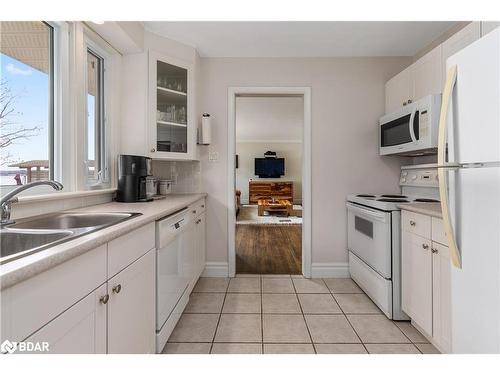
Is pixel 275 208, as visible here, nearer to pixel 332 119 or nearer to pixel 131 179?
pixel 332 119

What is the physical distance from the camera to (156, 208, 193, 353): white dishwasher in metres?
1.54

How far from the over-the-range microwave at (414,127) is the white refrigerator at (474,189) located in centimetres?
89

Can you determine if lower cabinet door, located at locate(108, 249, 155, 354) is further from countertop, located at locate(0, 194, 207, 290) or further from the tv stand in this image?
the tv stand

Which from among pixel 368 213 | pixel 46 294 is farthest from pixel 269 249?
pixel 46 294

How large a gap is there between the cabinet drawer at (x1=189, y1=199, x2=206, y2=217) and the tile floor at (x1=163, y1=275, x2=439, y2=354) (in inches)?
29.5

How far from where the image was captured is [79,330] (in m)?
0.84

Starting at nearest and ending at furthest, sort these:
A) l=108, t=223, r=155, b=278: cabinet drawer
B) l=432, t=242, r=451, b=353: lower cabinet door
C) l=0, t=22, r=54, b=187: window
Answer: l=108, t=223, r=155, b=278: cabinet drawer < l=0, t=22, r=54, b=187: window < l=432, t=242, r=451, b=353: lower cabinet door

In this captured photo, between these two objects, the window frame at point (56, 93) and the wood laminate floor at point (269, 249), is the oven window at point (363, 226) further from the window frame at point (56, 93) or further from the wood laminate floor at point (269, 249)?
the window frame at point (56, 93)

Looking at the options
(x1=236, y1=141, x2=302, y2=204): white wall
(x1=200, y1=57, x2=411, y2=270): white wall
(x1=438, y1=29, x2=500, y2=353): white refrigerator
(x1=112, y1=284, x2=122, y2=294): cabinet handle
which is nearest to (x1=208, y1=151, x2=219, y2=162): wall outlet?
(x1=200, y1=57, x2=411, y2=270): white wall

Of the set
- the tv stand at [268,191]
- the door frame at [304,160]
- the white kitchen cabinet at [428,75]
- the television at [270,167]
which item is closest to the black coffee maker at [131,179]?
the door frame at [304,160]

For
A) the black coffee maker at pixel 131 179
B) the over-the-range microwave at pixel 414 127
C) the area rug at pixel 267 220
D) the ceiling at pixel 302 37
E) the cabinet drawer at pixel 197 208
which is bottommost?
the area rug at pixel 267 220

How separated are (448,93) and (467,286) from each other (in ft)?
2.62

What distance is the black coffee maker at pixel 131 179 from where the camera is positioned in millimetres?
2055
